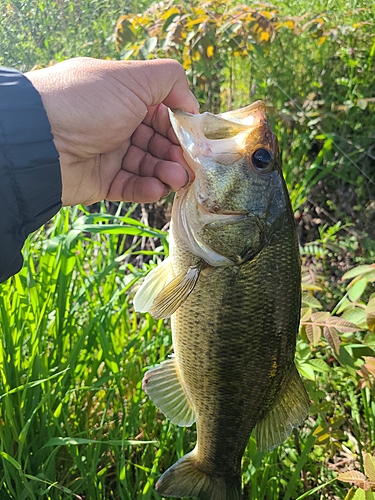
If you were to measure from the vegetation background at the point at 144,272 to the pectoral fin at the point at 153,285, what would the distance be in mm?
318

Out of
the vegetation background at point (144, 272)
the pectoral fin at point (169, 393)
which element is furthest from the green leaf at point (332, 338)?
the pectoral fin at point (169, 393)

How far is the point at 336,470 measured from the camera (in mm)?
2178

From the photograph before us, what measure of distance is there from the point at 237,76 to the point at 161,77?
2260 millimetres

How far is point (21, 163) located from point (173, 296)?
0.55 meters

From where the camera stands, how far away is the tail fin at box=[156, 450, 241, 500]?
1.51 metres

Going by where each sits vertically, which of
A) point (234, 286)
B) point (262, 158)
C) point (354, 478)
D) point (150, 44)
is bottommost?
point (354, 478)

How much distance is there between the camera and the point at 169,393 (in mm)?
1601

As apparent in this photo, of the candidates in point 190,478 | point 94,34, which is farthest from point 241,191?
point 94,34

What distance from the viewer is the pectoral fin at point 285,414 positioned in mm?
1479

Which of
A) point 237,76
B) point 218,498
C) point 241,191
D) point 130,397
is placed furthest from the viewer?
point 237,76

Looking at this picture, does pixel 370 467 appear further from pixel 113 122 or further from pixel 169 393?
pixel 113 122

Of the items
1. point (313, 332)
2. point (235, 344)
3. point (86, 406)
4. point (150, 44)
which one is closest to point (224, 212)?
point (235, 344)

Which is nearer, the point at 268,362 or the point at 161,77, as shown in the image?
the point at 268,362

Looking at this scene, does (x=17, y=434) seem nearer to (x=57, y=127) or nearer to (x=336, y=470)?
(x=57, y=127)
